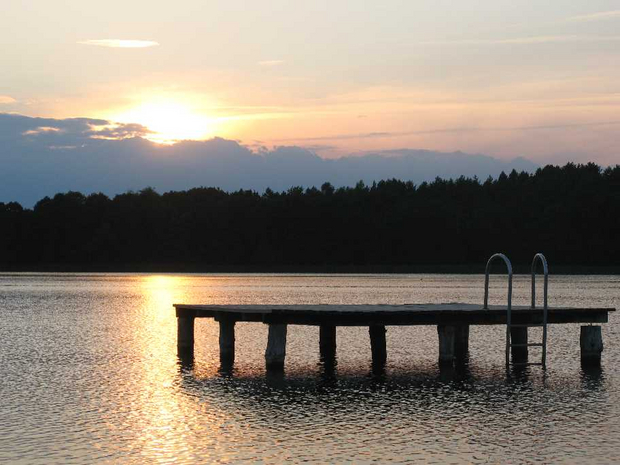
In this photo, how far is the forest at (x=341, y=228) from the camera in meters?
149

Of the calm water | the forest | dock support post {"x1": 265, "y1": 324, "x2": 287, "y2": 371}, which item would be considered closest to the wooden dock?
dock support post {"x1": 265, "y1": 324, "x2": 287, "y2": 371}

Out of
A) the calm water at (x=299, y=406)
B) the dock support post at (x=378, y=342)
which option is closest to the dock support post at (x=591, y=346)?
the calm water at (x=299, y=406)

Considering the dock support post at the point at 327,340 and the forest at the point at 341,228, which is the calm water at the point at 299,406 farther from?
the forest at the point at 341,228

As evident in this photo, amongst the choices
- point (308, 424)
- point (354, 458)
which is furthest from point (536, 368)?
point (354, 458)

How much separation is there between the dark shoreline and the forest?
241 millimetres

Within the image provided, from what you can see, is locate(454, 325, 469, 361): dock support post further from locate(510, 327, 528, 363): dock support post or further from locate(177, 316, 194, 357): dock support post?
locate(177, 316, 194, 357): dock support post

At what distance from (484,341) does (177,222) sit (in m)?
135

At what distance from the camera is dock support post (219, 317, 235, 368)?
103 feet

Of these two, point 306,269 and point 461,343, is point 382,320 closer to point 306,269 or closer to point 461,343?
point 461,343

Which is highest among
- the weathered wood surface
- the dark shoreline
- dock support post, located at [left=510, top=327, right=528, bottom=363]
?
the weathered wood surface

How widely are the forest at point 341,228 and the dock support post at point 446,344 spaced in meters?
119

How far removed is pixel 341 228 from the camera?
162m

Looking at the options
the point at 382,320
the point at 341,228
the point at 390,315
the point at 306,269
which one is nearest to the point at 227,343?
the point at 382,320

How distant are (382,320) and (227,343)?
18.4 feet
